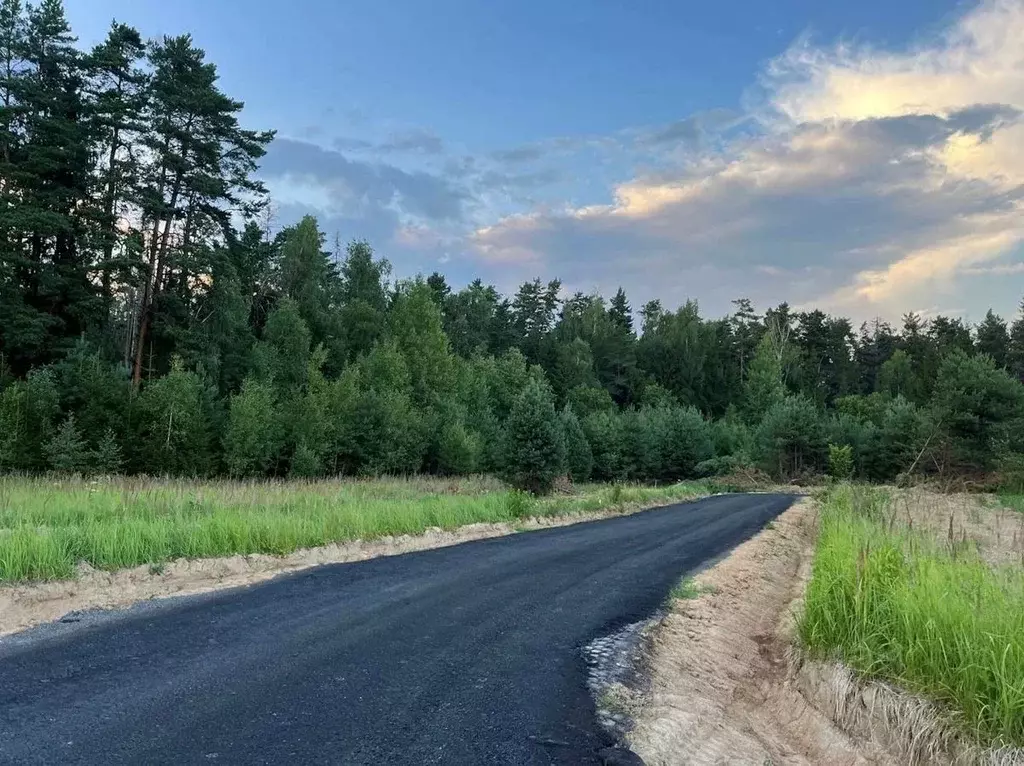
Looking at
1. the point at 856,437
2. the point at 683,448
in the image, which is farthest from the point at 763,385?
the point at 683,448

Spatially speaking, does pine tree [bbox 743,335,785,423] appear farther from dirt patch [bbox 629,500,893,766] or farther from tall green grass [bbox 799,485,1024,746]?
tall green grass [bbox 799,485,1024,746]

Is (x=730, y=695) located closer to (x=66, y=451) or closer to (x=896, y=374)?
(x=66, y=451)

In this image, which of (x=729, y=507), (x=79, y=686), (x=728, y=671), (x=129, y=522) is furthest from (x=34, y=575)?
(x=729, y=507)

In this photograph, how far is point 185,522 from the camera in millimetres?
10516

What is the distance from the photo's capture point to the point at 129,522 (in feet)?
33.0

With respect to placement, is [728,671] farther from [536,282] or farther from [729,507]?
[536,282]

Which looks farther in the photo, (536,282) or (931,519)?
(536,282)

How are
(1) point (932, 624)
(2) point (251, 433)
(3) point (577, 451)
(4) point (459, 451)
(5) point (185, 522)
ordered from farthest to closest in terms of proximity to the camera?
(3) point (577, 451), (4) point (459, 451), (2) point (251, 433), (5) point (185, 522), (1) point (932, 624)

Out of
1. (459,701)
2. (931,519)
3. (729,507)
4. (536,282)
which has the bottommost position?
(729,507)

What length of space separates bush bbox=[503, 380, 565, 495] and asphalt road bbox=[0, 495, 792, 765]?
677 inches

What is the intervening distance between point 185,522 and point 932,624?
10.2m

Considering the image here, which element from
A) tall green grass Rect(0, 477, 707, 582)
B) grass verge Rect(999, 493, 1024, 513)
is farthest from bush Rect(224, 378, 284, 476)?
grass verge Rect(999, 493, 1024, 513)

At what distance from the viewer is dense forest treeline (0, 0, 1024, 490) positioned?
3147cm

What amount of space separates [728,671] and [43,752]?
539cm
